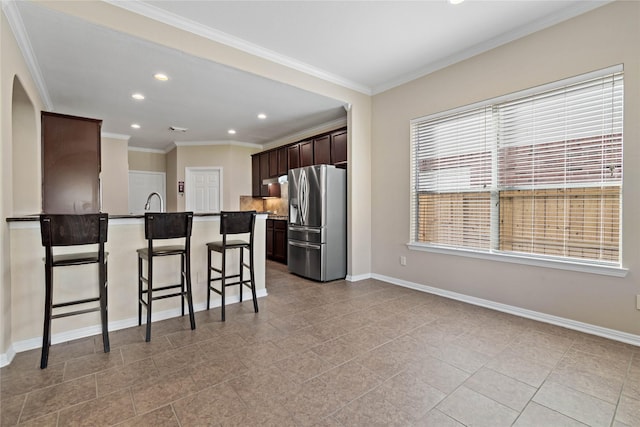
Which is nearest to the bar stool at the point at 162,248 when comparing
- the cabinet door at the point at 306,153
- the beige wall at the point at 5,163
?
the beige wall at the point at 5,163

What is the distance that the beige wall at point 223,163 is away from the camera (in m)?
7.14

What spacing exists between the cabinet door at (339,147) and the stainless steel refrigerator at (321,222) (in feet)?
1.12

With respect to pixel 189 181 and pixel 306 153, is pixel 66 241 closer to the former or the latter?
pixel 306 153

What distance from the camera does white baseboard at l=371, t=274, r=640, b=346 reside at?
2.51 m

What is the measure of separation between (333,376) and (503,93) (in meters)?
3.27

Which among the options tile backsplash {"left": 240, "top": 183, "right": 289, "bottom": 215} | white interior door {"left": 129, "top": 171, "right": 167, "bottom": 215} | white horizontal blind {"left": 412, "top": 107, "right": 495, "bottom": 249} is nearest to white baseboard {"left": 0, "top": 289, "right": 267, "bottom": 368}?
white horizontal blind {"left": 412, "top": 107, "right": 495, "bottom": 249}

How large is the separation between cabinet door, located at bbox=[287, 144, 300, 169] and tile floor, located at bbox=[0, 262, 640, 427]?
138 inches

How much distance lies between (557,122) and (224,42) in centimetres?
345

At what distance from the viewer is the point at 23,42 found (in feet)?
8.85

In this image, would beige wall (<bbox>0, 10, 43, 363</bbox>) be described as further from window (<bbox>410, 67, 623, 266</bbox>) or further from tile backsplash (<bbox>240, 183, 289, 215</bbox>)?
tile backsplash (<bbox>240, 183, 289, 215</bbox>)

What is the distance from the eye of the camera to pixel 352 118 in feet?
14.6

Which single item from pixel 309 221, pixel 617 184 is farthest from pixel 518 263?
pixel 309 221

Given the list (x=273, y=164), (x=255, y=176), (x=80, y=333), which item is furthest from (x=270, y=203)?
(x=80, y=333)

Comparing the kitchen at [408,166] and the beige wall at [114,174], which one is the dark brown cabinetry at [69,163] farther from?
the beige wall at [114,174]
